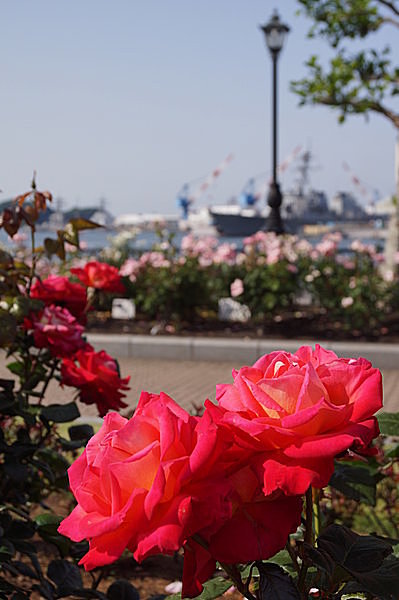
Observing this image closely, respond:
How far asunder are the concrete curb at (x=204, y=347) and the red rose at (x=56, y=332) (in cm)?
667

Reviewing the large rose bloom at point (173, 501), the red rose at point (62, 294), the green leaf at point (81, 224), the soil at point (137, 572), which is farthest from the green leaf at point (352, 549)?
the soil at point (137, 572)

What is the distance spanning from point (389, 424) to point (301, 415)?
1.20 meters

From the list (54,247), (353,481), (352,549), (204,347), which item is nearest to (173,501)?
(352,549)

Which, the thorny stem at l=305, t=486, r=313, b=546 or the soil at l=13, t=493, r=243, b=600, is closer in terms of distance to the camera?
the thorny stem at l=305, t=486, r=313, b=546

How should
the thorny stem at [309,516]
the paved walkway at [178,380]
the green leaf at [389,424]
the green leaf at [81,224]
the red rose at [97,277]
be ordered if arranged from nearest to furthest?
1. the thorny stem at [309,516]
2. the green leaf at [389,424]
3. the green leaf at [81,224]
4. the red rose at [97,277]
5. the paved walkway at [178,380]

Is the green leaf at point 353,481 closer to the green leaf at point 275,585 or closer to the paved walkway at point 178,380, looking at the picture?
the green leaf at point 275,585

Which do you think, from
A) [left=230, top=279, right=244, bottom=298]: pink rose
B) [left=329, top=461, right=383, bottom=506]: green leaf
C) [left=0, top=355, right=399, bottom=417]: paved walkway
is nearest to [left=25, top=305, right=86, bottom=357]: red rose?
[left=329, top=461, right=383, bottom=506]: green leaf

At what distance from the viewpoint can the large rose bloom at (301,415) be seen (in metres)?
0.86

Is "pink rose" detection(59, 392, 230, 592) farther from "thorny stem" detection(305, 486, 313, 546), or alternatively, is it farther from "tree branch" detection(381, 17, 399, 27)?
"tree branch" detection(381, 17, 399, 27)

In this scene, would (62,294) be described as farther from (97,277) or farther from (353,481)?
(353,481)

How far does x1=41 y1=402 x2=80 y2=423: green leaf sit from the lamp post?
12.8m

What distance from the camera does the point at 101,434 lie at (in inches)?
38.1

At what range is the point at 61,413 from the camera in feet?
7.14

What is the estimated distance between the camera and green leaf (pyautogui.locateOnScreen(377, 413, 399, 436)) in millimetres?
1964
